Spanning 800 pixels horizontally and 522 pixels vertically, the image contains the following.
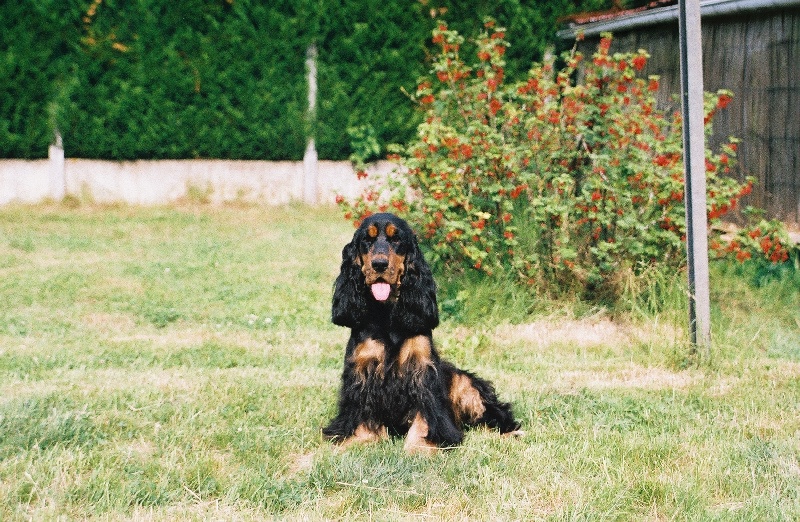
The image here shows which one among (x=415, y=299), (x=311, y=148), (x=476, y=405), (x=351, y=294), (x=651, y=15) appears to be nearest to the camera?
(x=415, y=299)

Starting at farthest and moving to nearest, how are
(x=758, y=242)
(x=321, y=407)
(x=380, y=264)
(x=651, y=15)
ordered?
(x=651, y=15) → (x=758, y=242) → (x=321, y=407) → (x=380, y=264)

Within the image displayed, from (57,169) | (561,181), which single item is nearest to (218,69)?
(57,169)

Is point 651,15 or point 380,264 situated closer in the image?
point 380,264

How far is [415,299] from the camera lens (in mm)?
4023

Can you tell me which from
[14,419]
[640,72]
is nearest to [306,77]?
[640,72]

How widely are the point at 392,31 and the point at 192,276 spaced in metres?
6.31

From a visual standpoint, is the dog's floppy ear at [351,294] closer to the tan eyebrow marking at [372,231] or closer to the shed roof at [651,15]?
the tan eyebrow marking at [372,231]

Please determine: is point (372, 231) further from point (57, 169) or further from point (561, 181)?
point (57, 169)

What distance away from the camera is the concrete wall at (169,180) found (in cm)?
1286

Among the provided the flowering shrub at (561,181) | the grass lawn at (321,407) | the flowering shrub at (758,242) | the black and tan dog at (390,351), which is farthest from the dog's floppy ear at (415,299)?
the flowering shrub at (758,242)

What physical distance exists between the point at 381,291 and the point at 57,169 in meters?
10.4

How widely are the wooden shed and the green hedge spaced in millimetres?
4185

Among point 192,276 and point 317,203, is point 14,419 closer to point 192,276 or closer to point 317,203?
point 192,276

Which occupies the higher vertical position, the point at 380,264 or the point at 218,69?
the point at 218,69
